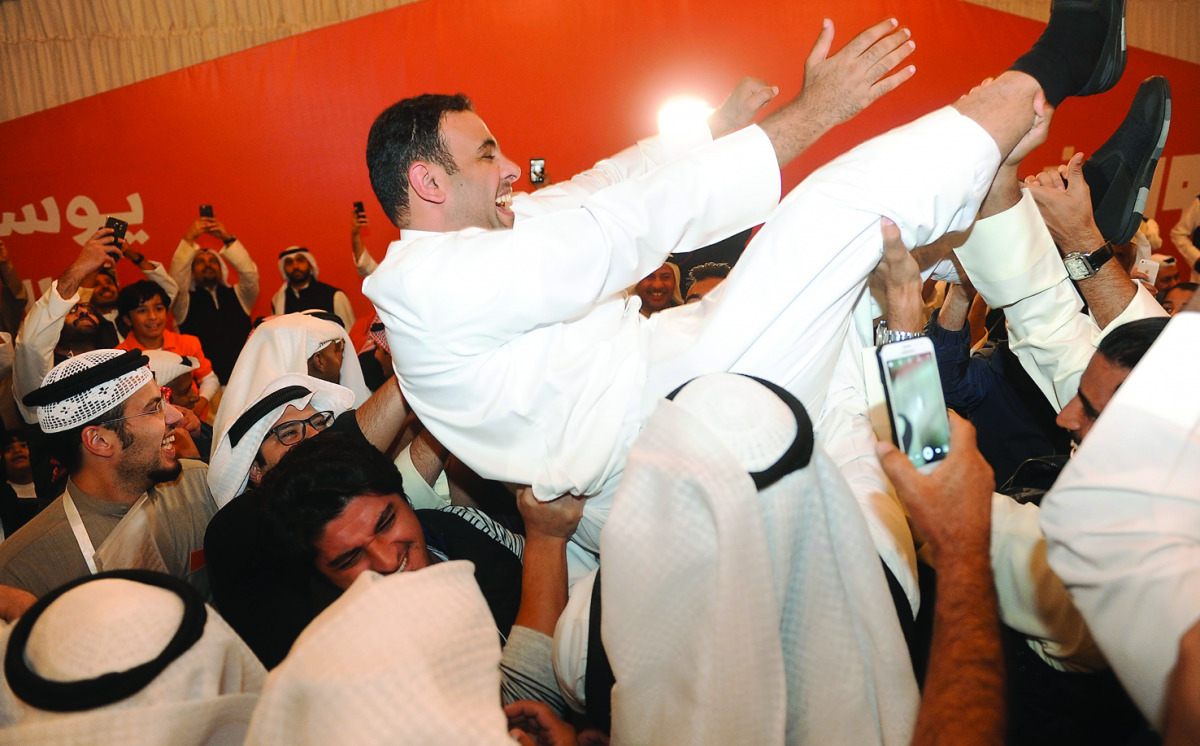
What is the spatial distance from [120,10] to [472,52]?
9.04ft

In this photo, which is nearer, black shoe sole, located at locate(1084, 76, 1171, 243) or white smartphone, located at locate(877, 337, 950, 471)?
white smartphone, located at locate(877, 337, 950, 471)

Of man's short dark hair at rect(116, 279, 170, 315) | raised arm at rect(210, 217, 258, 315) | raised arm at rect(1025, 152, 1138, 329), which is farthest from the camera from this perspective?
raised arm at rect(210, 217, 258, 315)

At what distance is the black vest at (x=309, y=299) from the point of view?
5.66 meters

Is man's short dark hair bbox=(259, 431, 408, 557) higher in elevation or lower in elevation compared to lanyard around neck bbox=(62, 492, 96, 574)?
higher

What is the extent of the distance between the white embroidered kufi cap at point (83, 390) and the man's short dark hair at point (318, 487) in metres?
0.80

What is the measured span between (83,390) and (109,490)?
300mm

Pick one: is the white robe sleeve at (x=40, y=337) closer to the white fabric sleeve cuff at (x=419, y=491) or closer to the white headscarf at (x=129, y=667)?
the white fabric sleeve cuff at (x=419, y=491)

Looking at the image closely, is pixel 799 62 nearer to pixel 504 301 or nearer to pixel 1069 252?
pixel 1069 252

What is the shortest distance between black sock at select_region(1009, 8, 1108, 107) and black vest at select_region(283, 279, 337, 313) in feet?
16.2

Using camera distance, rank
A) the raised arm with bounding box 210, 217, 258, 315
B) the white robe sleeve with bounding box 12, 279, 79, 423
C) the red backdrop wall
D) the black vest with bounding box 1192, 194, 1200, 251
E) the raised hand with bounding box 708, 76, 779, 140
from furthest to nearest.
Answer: the red backdrop wall < the black vest with bounding box 1192, 194, 1200, 251 < the raised arm with bounding box 210, 217, 258, 315 < the white robe sleeve with bounding box 12, 279, 79, 423 < the raised hand with bounding box 708, 76, 779, 140

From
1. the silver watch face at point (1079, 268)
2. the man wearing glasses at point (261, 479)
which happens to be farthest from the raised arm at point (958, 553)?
the man wearing glasses at point (261, 479)

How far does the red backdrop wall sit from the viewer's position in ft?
20.4

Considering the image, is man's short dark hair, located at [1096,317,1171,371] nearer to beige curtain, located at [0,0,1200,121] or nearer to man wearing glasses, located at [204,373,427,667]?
man wearing glasses, located at [204,373,427,667]

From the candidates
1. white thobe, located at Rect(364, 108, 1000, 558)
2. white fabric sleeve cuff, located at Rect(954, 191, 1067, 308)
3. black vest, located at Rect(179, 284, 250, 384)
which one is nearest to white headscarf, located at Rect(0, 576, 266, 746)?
white thobe, located at Rect(364, 108, 1000, 558)
